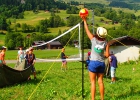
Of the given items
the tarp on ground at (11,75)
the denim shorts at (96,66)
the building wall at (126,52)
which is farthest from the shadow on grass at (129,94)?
the building wall at (126,52)

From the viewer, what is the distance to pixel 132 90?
9312 millimetres

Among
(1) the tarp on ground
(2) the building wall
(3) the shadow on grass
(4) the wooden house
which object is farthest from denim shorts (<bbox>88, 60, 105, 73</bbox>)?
(2) the building wall

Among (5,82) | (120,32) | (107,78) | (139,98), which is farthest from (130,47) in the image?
(120,32)

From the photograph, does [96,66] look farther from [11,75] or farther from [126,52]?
[126,52]

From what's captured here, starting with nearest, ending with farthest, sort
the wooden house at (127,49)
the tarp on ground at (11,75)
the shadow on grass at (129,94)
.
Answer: the shadow on grass at (129,94) < the tarp on ground at (11,75) < the wooden house at (127,49)

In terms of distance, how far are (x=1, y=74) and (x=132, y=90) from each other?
6007 millimetres

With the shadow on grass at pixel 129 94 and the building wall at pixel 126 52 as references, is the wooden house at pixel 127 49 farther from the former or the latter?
the shadow on grass at pixel 129 94

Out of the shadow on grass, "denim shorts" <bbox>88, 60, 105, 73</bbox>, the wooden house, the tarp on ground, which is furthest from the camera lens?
the wooden house

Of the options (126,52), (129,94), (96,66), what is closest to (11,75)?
(129,94)

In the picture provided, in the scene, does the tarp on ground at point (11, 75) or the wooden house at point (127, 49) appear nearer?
the tarp on ground at point (11, 75)

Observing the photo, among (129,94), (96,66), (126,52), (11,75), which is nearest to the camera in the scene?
(96,66)

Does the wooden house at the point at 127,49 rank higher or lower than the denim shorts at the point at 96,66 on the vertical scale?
lower

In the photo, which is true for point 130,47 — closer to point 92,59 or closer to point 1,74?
point 1,74

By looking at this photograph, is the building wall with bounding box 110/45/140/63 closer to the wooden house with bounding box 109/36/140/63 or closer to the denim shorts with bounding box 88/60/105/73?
the wooden house with bounding box 109/36/140/63
